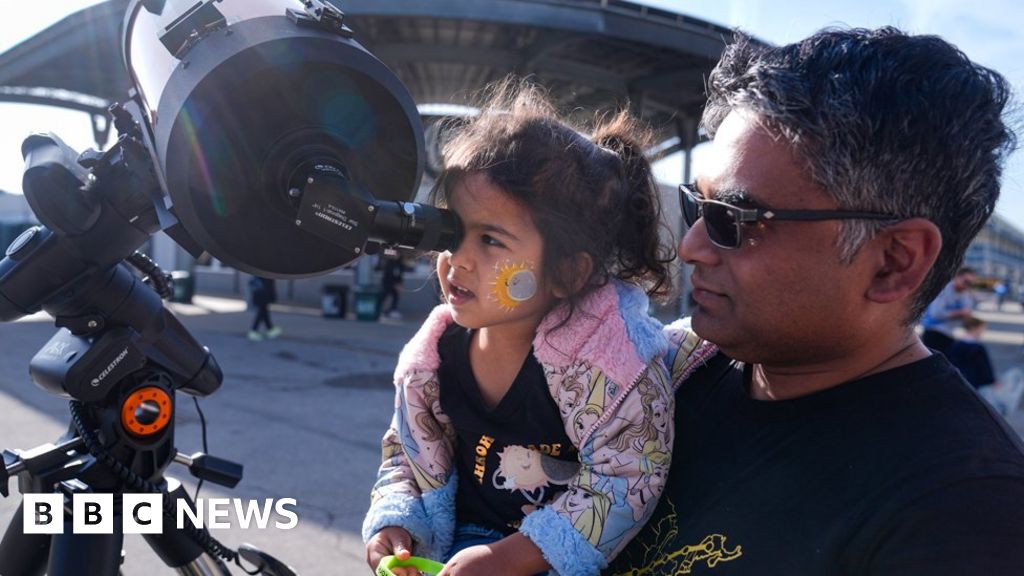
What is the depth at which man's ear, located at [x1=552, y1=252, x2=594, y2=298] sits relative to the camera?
5.41 feet

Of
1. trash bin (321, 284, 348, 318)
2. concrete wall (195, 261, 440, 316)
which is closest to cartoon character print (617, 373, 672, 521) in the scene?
concrete wall (195, 261, 440, 316)

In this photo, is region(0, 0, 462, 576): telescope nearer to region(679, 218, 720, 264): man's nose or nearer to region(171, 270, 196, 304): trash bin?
region(679, 218, 720, 264): man's nose

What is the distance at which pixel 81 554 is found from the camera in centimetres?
140

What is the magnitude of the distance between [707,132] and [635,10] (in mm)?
11245

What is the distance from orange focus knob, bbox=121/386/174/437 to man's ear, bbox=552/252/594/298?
0.82 meters

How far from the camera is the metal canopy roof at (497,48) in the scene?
10891 millimetres

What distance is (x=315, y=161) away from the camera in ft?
3.71

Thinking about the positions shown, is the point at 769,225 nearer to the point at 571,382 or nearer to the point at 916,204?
the point at 916,204

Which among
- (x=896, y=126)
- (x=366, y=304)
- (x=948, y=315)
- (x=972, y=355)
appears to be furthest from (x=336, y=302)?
(x=896, y=126)

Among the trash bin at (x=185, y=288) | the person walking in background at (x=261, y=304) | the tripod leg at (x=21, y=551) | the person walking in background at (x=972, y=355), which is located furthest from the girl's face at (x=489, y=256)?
the trash bin at (x=185, y=288)

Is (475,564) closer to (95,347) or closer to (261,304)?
(95,347)

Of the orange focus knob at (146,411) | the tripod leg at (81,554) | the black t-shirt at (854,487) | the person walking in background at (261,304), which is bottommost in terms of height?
the person walking in background at (261,304)

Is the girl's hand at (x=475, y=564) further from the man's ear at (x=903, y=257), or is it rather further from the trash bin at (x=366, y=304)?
the trash bin at (x=366, y=304)

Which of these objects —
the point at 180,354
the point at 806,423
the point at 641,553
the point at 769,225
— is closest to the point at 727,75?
the point at 769,225
